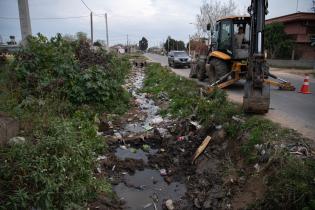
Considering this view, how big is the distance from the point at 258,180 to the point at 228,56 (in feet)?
22.2

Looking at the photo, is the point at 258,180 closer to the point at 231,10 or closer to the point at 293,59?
the point at 293,59

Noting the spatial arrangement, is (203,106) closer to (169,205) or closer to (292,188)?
(169,205)

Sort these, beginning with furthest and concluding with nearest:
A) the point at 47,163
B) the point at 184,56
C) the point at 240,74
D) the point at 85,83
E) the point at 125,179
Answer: the point at 184,56
the point at 240,74
the point at 85,83
the point at 125,179
the point at 47,163

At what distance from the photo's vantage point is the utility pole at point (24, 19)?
9102 mm

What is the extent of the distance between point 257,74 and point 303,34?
21.5 meters

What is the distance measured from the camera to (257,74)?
6238 millimetres

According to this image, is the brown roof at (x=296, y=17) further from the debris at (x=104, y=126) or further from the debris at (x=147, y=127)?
the debris at (x=104, y=126)

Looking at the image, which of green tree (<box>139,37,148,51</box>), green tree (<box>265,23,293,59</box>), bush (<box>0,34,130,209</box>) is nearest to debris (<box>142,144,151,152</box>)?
bush (<box>0,34,130,209</box>)


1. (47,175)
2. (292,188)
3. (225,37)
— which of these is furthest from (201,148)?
(225,37)

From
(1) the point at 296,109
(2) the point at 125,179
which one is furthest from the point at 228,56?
(2) the point at 125,179

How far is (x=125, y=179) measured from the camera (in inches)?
206

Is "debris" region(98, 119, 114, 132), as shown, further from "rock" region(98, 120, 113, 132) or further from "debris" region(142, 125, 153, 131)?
"debris" region(142, 125, 153, 131)

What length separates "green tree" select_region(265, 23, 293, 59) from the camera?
82.7 ft

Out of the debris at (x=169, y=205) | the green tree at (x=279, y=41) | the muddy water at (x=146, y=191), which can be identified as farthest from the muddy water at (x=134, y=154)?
the green tree at (x=279, y=41)
